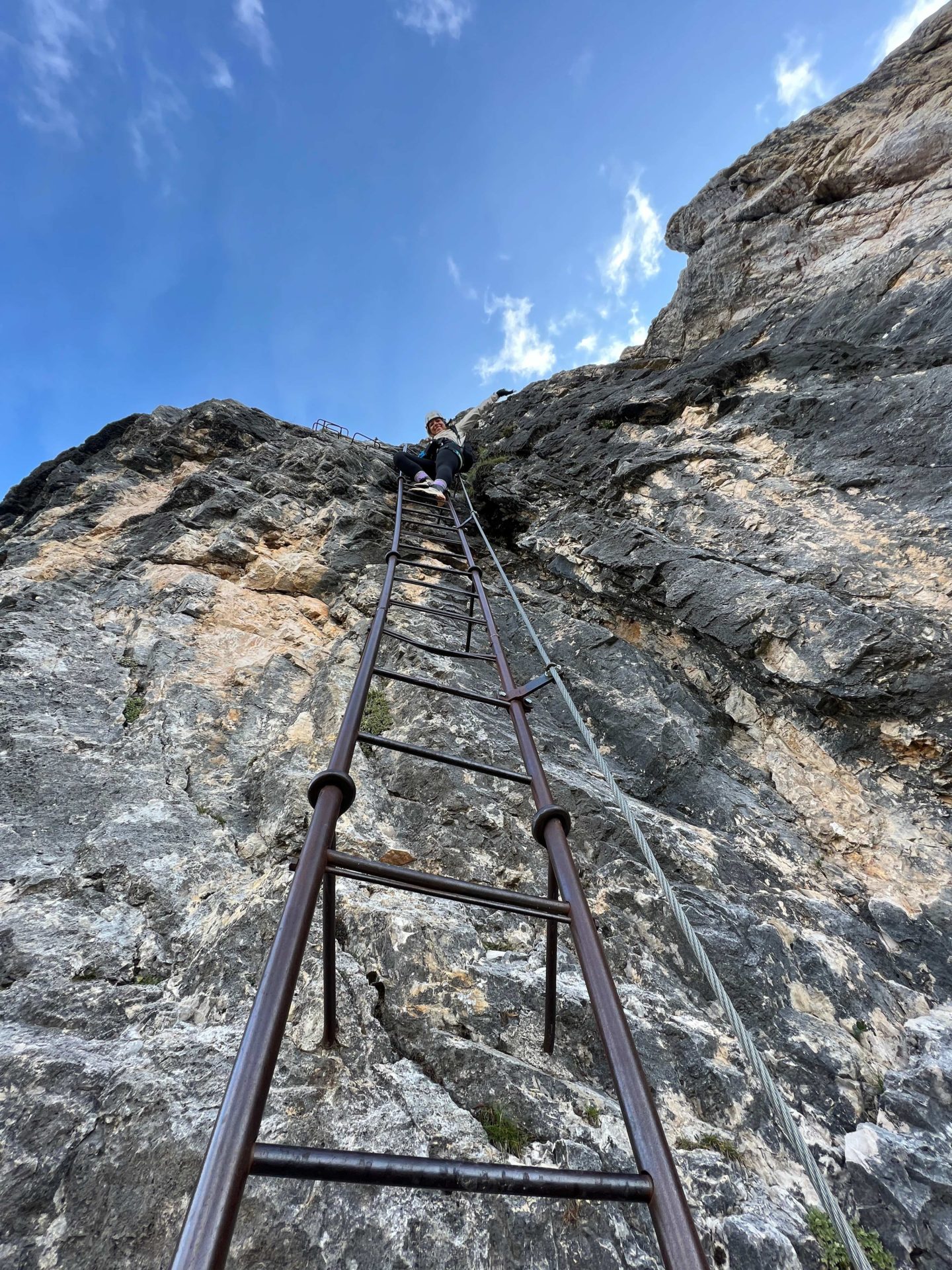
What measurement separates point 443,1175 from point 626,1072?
0.54 m

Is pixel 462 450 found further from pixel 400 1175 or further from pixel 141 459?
pixel 400 1175

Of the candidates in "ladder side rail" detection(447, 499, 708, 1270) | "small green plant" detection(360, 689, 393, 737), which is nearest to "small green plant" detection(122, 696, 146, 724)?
"small green plant" detection(360, 689, 393, 737)

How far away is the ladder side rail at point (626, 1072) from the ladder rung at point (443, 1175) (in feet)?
0.14

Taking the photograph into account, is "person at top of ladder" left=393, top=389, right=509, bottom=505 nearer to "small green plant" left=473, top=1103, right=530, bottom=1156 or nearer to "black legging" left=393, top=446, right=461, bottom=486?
"black legging" left=393, top=446, right=461, bottom=486

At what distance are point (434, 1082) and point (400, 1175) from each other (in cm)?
118

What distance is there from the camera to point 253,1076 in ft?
4.25

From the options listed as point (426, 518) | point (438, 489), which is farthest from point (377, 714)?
point (438, 489)

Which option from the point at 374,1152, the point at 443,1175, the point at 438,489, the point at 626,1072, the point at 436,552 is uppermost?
the point at 438,489

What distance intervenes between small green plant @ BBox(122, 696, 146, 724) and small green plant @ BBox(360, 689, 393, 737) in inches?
66.1

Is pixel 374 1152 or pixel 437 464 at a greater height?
pixel 437 464

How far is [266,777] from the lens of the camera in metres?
4.04

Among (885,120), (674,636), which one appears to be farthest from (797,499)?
(885,120)

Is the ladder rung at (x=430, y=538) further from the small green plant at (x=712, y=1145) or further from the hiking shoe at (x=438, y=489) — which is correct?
the small green plant at (x=712, y=1145)

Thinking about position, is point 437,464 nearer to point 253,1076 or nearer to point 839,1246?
point 253,1076
